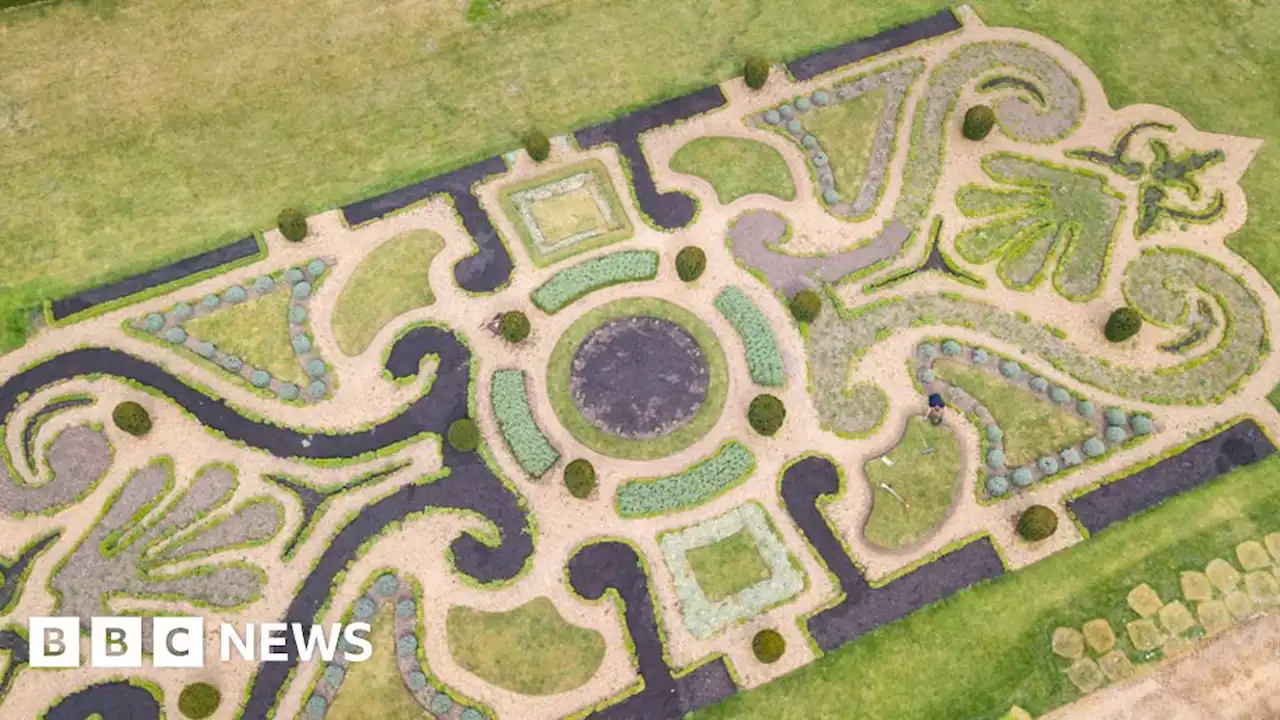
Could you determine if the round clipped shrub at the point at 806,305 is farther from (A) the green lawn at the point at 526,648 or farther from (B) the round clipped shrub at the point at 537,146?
(A) the green lawn at the point at 526,648

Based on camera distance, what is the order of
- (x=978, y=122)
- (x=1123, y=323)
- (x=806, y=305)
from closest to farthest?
(x=1123, y=323) → (x=806, y=305) → (x=978, y=122)

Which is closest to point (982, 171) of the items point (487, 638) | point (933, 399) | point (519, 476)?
point (933, 399)

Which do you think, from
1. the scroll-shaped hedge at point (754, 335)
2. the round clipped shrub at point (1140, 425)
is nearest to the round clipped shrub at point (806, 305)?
the scroll-shaped hedge at point (754, 335)

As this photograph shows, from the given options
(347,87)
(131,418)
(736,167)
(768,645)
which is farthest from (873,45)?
(131,418)

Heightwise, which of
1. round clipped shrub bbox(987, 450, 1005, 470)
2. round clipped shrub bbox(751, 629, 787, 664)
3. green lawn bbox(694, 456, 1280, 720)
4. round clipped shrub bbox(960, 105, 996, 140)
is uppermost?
round clipped shrub bbox(960, 105, 996, 140)

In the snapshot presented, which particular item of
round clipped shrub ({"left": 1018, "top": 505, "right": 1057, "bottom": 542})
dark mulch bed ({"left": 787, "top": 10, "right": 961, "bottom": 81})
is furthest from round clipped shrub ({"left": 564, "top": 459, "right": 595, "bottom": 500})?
dark mulch bed ({"left": 787, "top": 10, "right": 961, "bottom": 81})

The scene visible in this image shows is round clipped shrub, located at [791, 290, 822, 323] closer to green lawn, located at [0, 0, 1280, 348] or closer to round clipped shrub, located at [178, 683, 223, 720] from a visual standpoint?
green lawn, located at [0, 0, 1280, 348]

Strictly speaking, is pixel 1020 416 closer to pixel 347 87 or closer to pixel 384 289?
pixel 384 289
